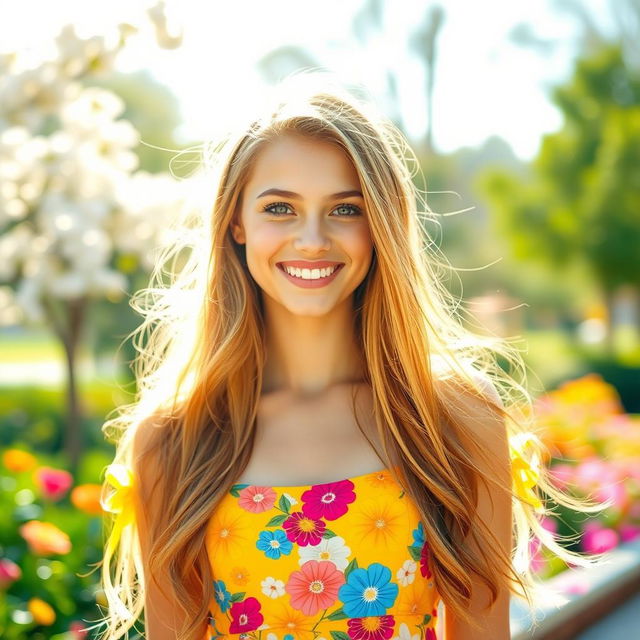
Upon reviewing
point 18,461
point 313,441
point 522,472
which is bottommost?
point 18,461

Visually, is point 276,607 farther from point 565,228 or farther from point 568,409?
point 565,228

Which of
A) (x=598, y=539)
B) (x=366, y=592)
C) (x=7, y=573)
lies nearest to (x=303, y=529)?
(x=366, y=592)

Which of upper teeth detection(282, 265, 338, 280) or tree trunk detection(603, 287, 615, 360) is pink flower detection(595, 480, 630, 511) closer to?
upper teeth detection(282, 265, 338, 280)

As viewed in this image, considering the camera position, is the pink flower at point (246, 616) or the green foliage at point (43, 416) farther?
the green foliage at point (43, 416)

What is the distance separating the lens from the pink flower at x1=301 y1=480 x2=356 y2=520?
1.79 metres

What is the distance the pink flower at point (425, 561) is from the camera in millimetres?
1810

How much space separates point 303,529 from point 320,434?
231 mm

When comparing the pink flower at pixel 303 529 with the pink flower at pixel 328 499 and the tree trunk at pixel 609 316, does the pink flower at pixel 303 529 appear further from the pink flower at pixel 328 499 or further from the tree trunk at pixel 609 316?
the tree trunk at pixel 609 316

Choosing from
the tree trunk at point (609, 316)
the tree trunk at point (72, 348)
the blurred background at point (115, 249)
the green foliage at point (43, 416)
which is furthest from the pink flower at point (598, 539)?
the tree trunk at point (609, 316)

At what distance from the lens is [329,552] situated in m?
1.78

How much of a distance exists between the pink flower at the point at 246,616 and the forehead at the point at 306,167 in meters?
0.85

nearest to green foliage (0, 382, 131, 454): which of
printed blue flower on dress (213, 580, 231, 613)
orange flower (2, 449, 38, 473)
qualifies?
orange flower (2, 449, 38, 473)

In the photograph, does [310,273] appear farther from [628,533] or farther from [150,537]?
[628,533]

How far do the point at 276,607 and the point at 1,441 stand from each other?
7.13 metres
